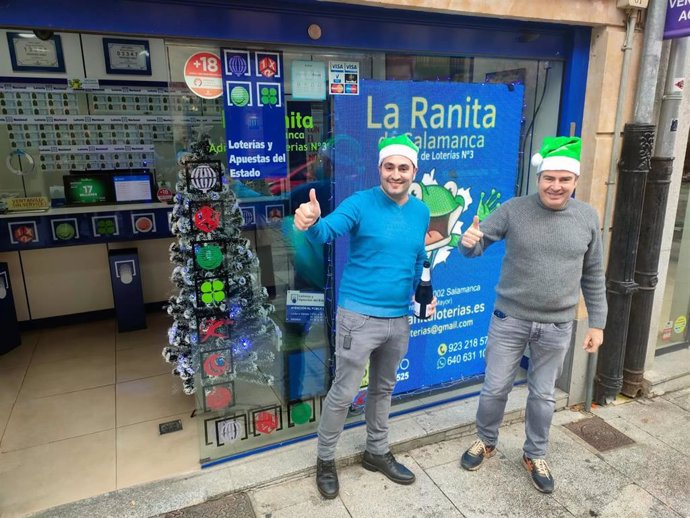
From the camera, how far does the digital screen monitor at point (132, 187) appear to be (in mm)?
5559

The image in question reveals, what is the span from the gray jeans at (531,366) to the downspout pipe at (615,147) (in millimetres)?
1074

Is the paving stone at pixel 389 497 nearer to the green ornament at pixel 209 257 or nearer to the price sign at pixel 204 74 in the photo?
the green ornament at pixel 209 257

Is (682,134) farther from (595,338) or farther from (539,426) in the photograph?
(539,426)

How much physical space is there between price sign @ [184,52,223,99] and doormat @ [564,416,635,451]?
132 inches

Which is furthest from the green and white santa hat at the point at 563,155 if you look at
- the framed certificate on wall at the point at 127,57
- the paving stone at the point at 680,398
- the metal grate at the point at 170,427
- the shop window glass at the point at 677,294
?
the framed certificate on wall at the point at 127,57

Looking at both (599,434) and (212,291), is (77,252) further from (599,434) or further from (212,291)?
(599,434)

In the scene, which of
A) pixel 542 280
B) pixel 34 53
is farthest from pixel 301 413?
pixel 34 53

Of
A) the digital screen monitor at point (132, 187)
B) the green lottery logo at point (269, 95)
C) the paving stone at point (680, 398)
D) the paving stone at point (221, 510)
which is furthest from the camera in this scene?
the digital screen monitor at point (132, 187)

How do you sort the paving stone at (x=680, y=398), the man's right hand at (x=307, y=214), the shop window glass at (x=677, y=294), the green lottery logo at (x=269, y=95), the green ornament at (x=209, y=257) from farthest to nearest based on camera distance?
the shop window glass at (x=677, y=294), the paving stone at (x=680, y=398), the green ornament at (x=209, y=257), the green lottery logo at (x=269, y=95), the man's right hand at (x=307, y=214)

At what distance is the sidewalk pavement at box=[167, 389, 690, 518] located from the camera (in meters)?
2.89

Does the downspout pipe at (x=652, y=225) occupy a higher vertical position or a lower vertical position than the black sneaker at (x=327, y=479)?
higher

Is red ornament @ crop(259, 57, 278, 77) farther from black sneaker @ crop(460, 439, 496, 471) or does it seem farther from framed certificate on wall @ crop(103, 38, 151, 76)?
framed certificate on wall @ crop(103, 38, 151, 76)

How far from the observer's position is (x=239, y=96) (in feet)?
9.41

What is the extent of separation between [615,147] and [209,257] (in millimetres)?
2908
